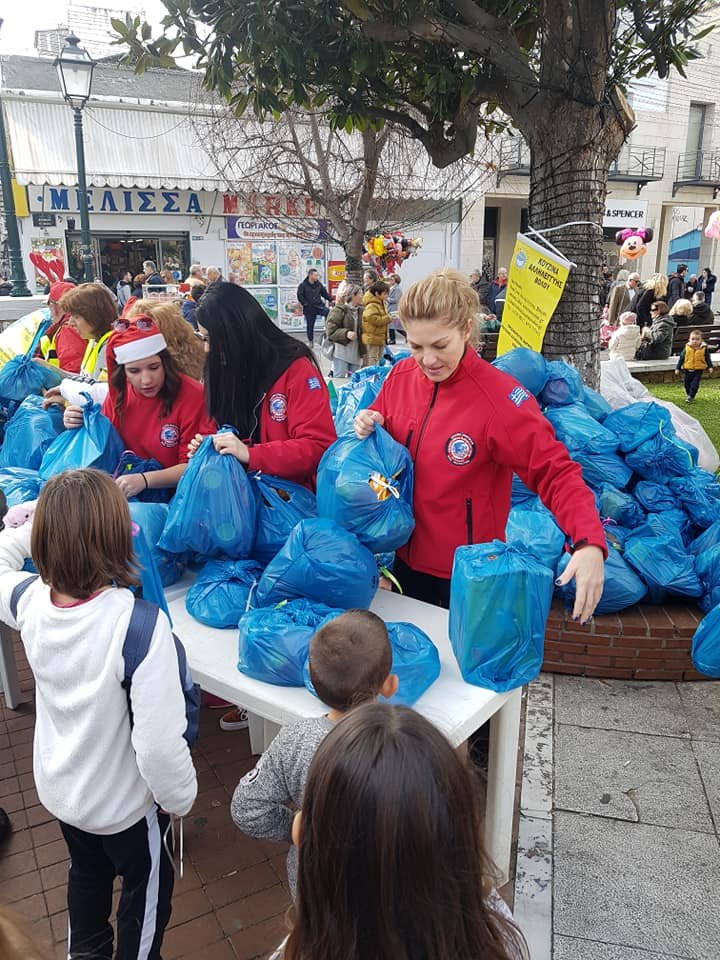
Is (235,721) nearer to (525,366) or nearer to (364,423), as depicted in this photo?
(364,423)

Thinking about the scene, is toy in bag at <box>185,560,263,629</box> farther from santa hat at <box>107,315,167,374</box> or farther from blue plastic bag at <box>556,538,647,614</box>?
blue plastic bag at <box>556,538,647,614</box>

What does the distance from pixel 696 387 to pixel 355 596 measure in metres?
8.90

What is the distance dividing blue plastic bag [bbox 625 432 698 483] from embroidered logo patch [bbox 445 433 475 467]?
7.41 ft

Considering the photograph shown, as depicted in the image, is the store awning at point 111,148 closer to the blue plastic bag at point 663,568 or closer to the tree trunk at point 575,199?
the tree trunk at point 575,199

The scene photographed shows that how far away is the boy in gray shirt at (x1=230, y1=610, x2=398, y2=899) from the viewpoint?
1524 millimetres

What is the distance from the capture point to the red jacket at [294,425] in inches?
102

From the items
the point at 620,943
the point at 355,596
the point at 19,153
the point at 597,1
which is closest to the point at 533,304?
the point at 597,1

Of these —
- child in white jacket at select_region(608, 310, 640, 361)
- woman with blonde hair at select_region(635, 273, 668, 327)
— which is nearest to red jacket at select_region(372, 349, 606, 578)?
child in white jacket at select_region(608, 310, 640, 361)

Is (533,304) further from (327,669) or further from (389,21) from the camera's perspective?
(327,669)

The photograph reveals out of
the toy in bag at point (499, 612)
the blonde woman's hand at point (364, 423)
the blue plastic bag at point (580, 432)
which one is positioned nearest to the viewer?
the toy in bag at point (499, 612)

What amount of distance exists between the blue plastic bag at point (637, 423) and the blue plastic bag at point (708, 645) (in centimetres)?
137

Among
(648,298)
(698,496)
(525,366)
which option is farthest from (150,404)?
(648,298)

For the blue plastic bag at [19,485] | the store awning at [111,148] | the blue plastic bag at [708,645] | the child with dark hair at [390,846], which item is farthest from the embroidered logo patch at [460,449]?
the store awning at [111,148]

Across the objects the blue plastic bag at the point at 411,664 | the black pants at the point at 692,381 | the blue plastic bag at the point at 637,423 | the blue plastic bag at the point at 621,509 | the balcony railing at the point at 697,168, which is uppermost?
the balcony railing at the point at 697,168
